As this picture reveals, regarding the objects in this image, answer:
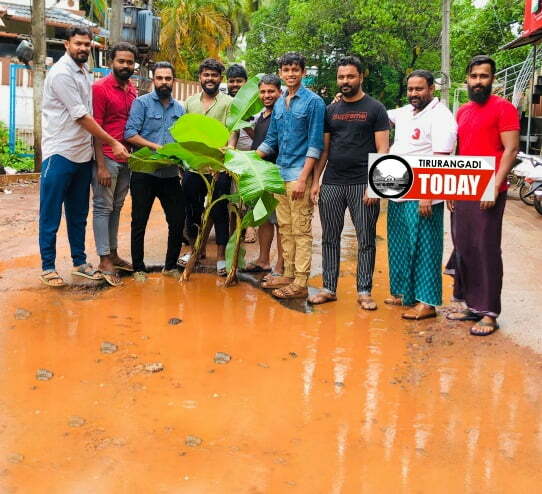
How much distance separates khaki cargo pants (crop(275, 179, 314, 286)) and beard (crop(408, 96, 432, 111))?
1.05 meters

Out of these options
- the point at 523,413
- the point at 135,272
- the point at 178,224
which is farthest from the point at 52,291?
the point at 523,413

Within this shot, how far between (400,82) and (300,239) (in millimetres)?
22739

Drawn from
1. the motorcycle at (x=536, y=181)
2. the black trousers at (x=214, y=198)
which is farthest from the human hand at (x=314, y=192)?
the motorcycle at (x=536, y=181)

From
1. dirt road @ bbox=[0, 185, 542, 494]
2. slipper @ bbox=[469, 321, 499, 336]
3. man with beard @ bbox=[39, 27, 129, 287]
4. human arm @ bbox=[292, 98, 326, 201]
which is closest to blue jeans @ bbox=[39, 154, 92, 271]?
man with beard @ bbox=[39, 27, 129, 287]

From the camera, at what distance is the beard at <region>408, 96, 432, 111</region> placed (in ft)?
16.6

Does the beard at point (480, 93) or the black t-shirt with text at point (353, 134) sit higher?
the beard at point (480, 93)

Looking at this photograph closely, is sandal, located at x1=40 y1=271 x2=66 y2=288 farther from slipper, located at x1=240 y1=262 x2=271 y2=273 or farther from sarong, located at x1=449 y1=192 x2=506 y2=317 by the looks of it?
sarong, located at x1=449 y1=192 x2=506 y2=317

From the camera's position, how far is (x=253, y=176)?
5.21 metres

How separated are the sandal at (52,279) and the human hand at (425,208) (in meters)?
2.89

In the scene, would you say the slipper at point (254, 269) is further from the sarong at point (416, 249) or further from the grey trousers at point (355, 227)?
the sarong at point (416, 249)

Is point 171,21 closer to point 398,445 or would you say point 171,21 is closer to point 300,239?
point 300,239

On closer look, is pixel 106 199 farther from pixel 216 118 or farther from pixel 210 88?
pixel 210 88

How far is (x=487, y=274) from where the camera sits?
195 inches

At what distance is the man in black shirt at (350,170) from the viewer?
208 inches
